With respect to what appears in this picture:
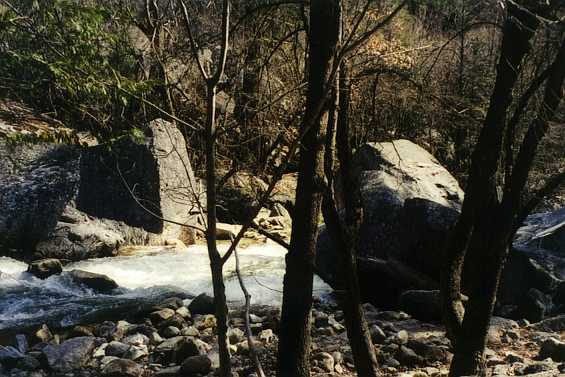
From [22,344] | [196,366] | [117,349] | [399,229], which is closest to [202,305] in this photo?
[117,349]

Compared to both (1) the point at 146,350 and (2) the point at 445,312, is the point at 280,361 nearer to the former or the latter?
(2) the point at 445,312

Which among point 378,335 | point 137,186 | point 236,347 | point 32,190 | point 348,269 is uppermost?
point 137,186

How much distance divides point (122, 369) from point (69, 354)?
0.77 m

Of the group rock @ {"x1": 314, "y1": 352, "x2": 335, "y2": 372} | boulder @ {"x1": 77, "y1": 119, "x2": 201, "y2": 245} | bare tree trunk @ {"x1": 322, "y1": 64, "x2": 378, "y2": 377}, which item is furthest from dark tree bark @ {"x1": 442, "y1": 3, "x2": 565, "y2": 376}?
boulder @ {"x1": 77, "y1": 119, "x2": 201, "y2": 245}

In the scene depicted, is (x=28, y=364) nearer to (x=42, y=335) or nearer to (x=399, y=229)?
(x=42, y=335)

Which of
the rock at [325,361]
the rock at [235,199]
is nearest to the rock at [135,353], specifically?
the rock at [325,361]

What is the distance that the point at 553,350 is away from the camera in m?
7.06

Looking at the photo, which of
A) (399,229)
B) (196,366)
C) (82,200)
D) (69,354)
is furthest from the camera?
(82,200)

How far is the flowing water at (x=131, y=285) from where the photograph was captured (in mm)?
9000

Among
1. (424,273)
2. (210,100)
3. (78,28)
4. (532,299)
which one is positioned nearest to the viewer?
(210,100)

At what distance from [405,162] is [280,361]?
21.2 feet

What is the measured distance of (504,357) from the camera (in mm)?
7230

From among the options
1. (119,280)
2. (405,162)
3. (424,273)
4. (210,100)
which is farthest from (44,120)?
(210,100)

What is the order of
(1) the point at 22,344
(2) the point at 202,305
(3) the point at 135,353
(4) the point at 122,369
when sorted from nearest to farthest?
(4) the point at 122,369, (3) the point at 135,353, (1) the point at 22,344, (2) the point at 202,305
